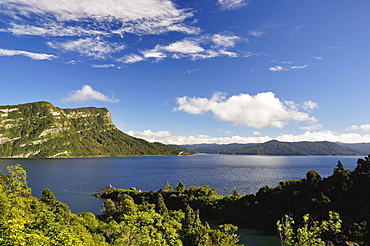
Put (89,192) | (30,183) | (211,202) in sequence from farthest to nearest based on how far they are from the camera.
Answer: (30,183), (89,192), (211,202)

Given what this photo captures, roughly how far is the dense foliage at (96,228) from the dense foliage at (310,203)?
18.0 meters

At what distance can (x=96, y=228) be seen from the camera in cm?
4362

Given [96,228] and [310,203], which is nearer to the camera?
[96,228]

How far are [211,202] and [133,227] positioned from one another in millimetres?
51120

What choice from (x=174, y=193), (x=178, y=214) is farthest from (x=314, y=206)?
(x=174, y=193)

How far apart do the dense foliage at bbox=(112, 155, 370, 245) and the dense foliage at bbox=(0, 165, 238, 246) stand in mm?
18027

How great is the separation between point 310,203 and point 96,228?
5099cm

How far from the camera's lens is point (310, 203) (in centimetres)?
5909

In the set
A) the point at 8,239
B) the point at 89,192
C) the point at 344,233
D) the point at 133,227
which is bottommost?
the point at 89,192

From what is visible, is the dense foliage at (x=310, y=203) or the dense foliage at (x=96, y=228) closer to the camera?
the dense foliage at (x=96, y=228)

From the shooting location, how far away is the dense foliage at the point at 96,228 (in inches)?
733

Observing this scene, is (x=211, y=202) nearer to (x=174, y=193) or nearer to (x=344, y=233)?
(x=174, y=193)

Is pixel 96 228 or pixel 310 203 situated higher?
pixel 310 203

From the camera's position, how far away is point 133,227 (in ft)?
90.3
